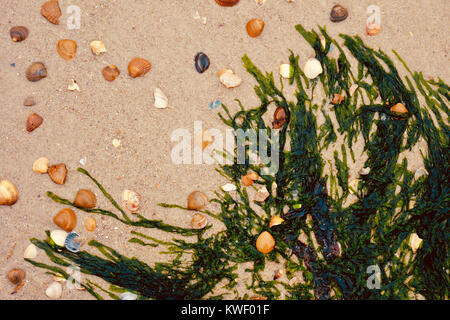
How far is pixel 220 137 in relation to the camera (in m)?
2.28

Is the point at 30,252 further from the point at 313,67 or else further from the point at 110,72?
the point at 313,67

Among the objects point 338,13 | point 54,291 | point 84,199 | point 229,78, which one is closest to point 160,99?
point 229,78

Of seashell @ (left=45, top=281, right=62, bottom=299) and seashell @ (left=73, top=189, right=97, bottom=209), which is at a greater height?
seashell @ (left=73, top=189, right=97, bottom=209)

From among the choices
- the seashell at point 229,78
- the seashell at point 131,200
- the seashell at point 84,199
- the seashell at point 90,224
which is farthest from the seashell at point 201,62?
the seashell at point 90,224

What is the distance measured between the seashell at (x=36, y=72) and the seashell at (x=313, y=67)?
1606 mm

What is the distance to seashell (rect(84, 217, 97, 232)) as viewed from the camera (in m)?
2.26

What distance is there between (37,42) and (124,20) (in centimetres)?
56

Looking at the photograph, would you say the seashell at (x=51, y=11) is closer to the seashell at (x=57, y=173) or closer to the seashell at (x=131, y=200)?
the seashell at (x=57, y=173)

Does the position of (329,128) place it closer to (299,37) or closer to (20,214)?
(299,37)

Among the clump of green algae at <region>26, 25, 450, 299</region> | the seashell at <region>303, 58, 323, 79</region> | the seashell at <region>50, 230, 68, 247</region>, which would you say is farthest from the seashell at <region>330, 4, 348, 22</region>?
the seashell at <region>50, 230, 68, 247</region>

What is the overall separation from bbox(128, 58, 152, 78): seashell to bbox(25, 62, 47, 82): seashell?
1.72 feet

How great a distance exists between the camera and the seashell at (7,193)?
2209mm

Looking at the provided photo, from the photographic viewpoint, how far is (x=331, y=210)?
2.29 meters

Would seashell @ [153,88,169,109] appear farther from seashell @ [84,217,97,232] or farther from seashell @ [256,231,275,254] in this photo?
seashell @ [256,231,275,254]
